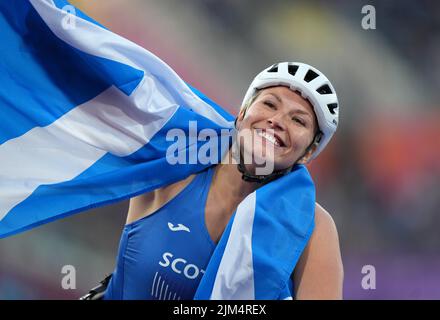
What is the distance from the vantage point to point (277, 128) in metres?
2.57

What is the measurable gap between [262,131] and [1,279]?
249 cm

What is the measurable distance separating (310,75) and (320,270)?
80 cm

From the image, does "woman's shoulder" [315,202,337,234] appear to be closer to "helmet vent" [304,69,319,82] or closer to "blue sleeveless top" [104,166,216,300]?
"blue sleeveless top" [104,166,216,300]

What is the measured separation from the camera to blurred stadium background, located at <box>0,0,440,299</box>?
440 centimetres

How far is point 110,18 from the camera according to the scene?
4422 millimetres

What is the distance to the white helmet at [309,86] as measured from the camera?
2650 millimetres

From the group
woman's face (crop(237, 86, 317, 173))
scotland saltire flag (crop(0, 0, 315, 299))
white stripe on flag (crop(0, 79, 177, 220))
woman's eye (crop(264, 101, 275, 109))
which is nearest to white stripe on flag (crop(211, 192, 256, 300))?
scotland saltire flag (crop(0, 0, 315, 299))

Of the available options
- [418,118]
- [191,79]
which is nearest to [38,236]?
[191,79]

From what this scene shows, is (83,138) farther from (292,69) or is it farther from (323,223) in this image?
(323,223)

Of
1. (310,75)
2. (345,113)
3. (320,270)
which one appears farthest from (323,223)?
(345,113)

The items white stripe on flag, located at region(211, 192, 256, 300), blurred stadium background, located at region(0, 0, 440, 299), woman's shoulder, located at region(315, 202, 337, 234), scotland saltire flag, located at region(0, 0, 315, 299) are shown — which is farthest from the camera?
blurred stadium background, located at region(0, 0, 440, 299)

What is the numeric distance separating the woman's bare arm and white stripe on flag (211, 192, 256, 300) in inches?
8.8

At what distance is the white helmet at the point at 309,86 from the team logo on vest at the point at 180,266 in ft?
2.34

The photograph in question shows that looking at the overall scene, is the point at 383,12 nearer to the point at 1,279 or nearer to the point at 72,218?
the point at 72,218
